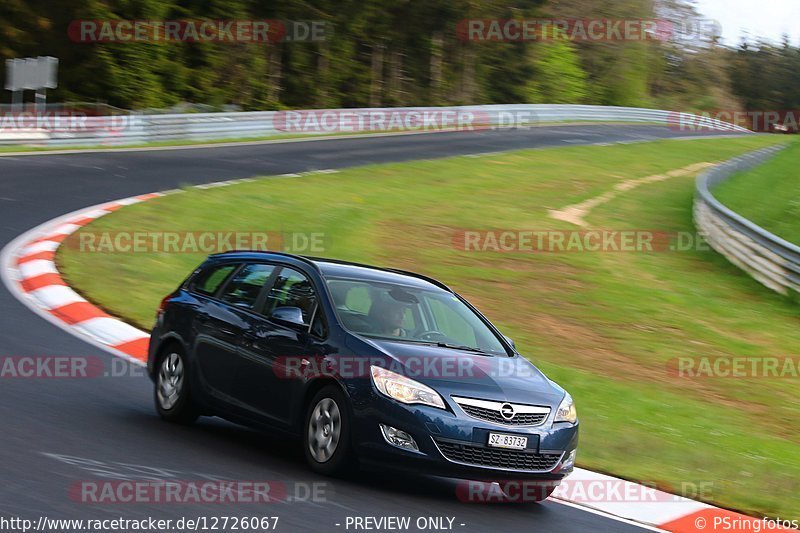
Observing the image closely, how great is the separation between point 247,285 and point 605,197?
21.0m

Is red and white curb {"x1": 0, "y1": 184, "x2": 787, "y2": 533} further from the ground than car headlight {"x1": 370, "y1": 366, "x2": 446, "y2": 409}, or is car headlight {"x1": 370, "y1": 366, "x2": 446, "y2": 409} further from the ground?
car headlight {"x1": 370, "y1": 366, "x2": 446, "y2": 409}

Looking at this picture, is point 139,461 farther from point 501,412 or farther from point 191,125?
point 191,125

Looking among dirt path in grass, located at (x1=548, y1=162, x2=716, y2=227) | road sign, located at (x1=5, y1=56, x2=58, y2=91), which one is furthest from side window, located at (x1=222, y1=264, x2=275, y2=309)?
road sign, located at (x1=5, y1=56, x2=58, y2=91)

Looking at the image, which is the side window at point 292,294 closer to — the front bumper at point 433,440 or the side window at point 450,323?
the side window at point 450,323

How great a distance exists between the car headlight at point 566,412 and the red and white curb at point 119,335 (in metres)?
0.61

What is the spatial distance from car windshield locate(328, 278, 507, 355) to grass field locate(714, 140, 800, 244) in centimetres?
1440

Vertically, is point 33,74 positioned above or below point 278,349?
above

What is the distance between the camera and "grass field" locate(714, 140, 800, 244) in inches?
903

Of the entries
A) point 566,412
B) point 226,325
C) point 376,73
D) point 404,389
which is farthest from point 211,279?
point 376,73

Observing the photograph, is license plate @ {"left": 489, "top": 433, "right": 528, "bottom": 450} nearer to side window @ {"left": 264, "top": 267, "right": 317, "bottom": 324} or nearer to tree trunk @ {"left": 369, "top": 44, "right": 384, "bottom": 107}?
side window @ {"left": 264, "top": 267, "right": 317, "bottom": 324}

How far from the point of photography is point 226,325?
27.9ft

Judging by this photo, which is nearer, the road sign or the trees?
the road sign

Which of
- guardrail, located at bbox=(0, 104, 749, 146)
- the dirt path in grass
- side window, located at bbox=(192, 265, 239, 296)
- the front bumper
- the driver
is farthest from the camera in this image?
guardrail, located at bbox=(0, 104, 749, 146)

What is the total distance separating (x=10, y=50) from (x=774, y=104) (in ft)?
242
